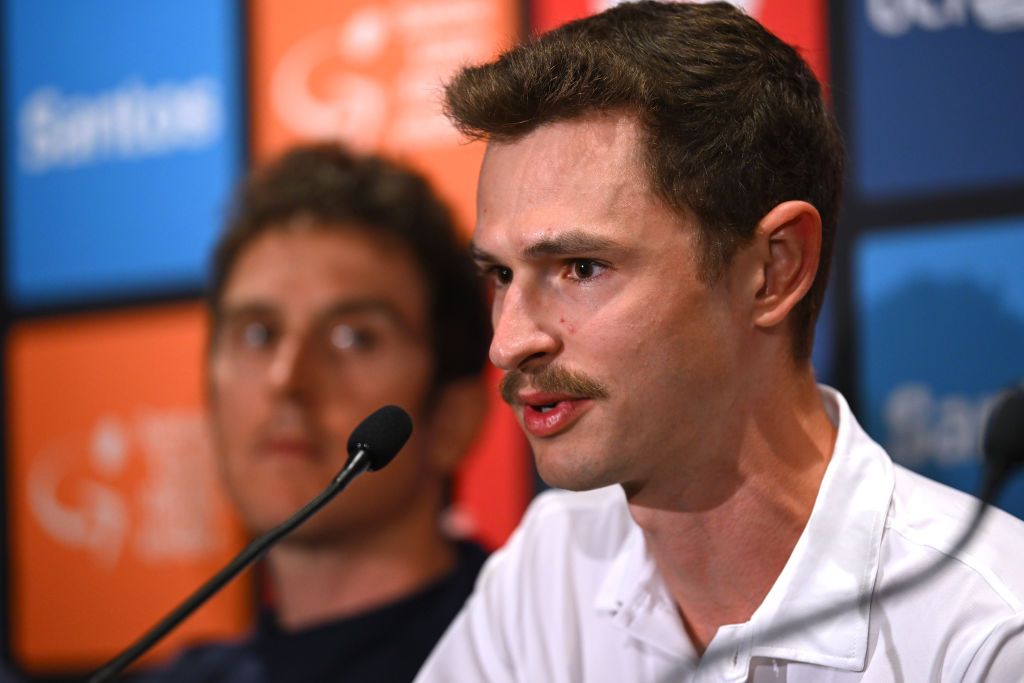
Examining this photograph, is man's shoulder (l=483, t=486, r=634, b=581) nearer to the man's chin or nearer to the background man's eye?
the man's chin

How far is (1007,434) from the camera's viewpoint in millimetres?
991

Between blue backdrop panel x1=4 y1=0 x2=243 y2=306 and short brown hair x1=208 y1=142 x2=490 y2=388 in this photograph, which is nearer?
short brown hair x1=208 y1=142 x2=490 y2=388

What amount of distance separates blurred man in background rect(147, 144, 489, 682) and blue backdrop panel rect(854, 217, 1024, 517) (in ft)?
2.02

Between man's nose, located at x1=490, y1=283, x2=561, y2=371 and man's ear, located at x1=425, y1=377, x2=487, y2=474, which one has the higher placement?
man's nose, located at x1=490, y1=283, x2=561, y2=371

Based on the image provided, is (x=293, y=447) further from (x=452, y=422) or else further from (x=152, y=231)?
(x=152, y=231)

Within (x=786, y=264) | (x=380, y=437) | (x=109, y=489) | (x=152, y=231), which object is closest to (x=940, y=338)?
(x=786, y=264)

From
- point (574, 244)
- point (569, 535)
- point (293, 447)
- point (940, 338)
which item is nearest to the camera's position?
point (574, 244)

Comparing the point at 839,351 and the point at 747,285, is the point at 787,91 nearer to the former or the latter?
the point at 747,285

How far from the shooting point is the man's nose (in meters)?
1.11

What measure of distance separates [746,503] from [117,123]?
5.34ft

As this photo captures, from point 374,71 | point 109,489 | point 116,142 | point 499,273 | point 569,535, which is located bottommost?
point 109,489

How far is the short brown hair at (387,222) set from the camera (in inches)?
74.3

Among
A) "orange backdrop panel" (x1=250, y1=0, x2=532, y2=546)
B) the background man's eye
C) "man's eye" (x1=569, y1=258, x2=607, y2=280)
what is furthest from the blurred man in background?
"man's eye" (x1=569, y1=258, x2=607, y2=280)

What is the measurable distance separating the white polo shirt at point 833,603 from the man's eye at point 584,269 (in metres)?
0.30
